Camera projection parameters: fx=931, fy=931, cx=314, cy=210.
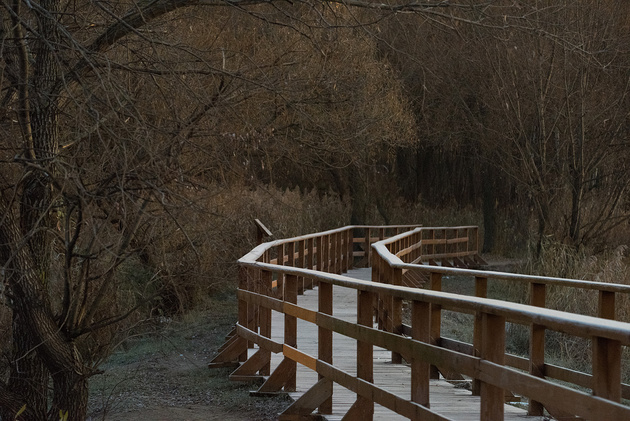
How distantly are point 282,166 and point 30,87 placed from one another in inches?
757

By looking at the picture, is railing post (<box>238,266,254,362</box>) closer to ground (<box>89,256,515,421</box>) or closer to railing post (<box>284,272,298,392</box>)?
ground (<box>89,256,515,421</box>)

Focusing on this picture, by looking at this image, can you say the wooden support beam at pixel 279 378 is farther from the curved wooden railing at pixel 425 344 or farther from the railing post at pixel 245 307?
the railing post at pixel 245 307

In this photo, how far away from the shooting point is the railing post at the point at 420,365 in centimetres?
539

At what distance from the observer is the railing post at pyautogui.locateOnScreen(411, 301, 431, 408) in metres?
5.39

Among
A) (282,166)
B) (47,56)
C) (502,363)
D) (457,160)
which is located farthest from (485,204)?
(502,363)

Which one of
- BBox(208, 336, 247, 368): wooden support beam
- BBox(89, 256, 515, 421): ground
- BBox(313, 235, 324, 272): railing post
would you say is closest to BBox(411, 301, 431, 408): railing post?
BBox(89, 256, 515, 421): ground

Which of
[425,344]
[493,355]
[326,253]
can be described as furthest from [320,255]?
[493,355]

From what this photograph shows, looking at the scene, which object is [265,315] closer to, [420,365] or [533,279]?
[533,279]

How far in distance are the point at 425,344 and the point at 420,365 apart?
0.18 m

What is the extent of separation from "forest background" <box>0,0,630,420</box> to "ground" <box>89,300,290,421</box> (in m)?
0.56

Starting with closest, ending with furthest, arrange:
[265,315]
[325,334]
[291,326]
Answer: [325,334] < [291,326] < [265,315]

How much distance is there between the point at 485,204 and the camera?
30219 millimetres

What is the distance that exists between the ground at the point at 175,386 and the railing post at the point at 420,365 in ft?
8.55

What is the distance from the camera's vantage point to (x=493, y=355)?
15.1ft
